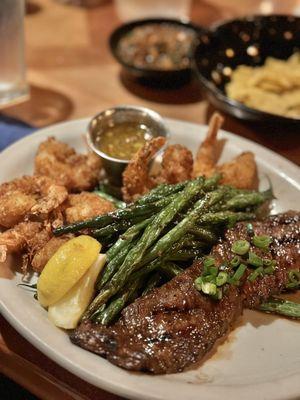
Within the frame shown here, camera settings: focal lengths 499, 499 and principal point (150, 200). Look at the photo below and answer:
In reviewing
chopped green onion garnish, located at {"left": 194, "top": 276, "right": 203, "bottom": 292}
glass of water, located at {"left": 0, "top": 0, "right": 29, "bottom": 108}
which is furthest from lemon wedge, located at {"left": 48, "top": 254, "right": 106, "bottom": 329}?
glass of water, located at {"left": 0, "top": 0, "right": 29, "bottom": 108}

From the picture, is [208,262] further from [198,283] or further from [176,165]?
[176,165]

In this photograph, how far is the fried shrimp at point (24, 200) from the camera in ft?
9.63

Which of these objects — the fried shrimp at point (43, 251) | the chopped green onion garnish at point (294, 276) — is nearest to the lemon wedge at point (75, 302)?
the fried shrimp at point (43, 251)

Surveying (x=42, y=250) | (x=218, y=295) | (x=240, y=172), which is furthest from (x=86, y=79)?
(x=218, y=295)

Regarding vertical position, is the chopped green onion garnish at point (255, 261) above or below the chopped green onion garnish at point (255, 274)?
above

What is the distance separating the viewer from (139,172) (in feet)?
10.5

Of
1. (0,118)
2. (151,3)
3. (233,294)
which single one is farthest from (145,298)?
(151,3)

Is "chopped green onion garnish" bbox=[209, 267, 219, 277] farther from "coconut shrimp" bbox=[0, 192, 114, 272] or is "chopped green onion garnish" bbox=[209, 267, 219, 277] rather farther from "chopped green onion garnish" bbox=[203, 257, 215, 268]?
"coconut shrimp" bbox=[0, 192, 114, 272]

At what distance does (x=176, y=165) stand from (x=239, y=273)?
948 millimetres

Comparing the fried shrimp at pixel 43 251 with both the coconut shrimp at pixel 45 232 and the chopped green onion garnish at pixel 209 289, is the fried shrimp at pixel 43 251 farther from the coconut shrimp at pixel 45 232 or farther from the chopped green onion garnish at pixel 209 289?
the chopped green onion garnish at pixel 209 289

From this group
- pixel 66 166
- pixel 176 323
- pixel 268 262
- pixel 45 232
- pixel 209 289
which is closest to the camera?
pixel 176 323

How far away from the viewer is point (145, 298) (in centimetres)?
256

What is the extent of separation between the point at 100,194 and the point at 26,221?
64 cm

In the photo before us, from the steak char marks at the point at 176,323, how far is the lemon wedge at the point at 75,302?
0.34ft
